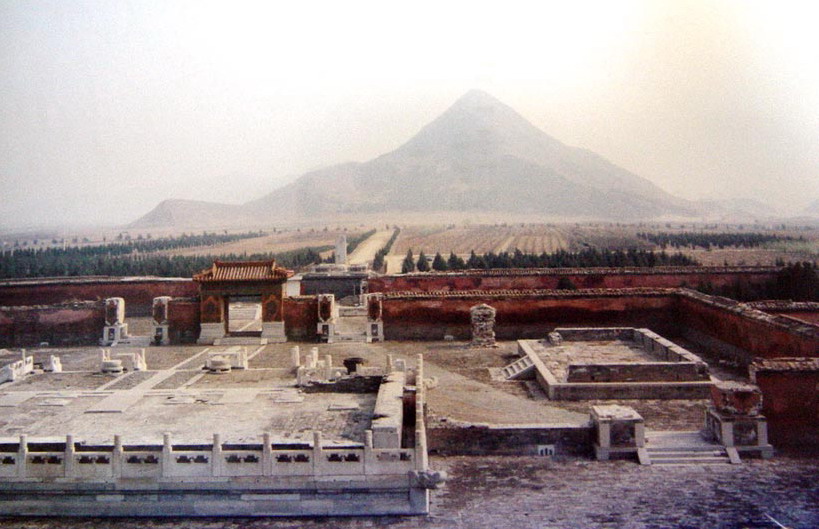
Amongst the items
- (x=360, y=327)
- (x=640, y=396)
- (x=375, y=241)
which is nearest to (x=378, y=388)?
(x=640, y=396)

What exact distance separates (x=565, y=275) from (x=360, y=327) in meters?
14.1

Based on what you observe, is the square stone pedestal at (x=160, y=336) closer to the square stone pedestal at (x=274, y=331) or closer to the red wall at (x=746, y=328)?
the square stone pedestal at (x=274, y=331)

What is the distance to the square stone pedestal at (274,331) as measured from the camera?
32.7 metres

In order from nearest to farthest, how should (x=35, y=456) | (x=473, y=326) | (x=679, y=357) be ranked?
(x=35, y=456) → (x=679, y=357) → (x=473, y=326)

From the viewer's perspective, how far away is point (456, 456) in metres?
18.0

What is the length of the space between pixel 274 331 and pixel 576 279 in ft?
62.5

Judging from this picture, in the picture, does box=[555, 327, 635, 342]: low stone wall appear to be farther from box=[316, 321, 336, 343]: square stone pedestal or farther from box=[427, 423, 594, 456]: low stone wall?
box=[427, 423, 594, 456]: low stone wall

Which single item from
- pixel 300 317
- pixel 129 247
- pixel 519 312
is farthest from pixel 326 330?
pixel 129 247

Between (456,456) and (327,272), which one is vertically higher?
(327,272)

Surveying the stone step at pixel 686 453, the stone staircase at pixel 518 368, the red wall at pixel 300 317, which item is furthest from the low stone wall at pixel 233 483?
the red wall at pixel 300 317

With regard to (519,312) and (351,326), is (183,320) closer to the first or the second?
(351,326)

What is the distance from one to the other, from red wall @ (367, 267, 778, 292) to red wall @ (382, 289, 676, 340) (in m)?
8.70

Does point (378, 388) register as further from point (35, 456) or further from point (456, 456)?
point (35, 456)

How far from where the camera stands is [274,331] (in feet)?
108
